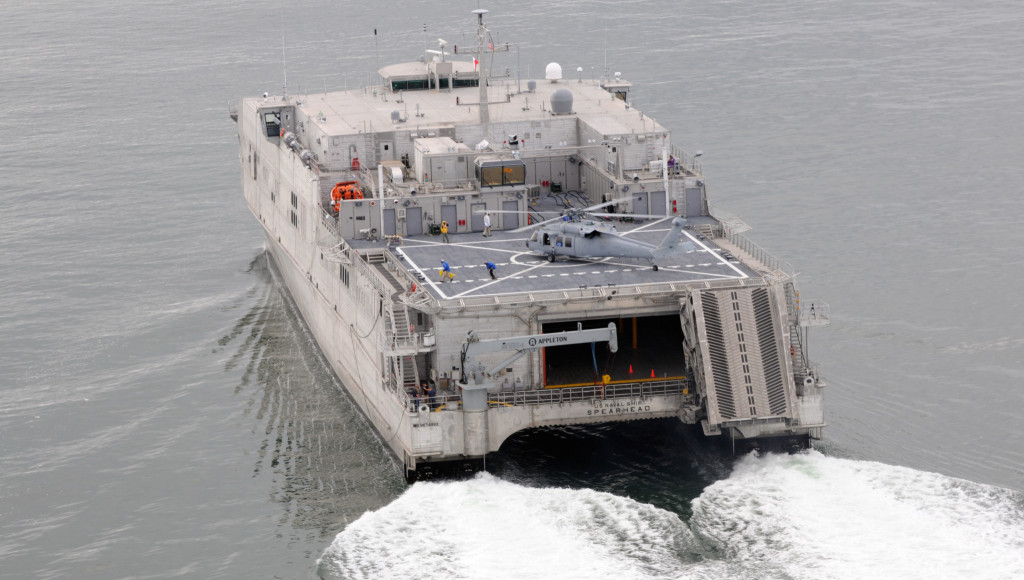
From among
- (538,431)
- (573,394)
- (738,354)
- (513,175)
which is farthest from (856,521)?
(513,175)

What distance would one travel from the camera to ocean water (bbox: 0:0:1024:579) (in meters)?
55.7

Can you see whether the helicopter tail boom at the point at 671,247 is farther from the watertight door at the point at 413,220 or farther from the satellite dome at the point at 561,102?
the satellite dome at the point at 561,102

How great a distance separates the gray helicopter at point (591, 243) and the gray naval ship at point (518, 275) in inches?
3.5

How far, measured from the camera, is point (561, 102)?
82125 millimetres

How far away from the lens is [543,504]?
57.8 metres

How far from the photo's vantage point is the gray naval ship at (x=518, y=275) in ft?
199

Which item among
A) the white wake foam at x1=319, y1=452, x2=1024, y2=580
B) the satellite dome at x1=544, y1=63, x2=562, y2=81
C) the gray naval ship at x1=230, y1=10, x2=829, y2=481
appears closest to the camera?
the white wake foam at x1=319, y1=452, x2=1024, y2=580

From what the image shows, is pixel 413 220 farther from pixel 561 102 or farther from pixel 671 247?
pixel 671 247

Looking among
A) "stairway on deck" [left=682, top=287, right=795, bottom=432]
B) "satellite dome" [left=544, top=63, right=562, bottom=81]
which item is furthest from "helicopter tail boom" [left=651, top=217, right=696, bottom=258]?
"satellite dome" [left=544, top=63, right=562, bottom=81]

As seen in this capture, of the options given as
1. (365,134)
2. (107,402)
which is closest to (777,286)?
(365,134)

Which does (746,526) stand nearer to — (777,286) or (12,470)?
(777,286)

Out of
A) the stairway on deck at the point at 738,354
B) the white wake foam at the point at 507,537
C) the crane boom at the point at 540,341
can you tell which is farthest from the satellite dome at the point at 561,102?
the white wake foam at the point at 507,537

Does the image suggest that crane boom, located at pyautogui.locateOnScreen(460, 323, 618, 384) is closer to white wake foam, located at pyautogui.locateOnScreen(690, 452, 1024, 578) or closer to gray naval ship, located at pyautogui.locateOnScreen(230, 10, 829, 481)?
gray naval ship, located at pyautogui.locateOnScreen(230, 10, 829, 481)

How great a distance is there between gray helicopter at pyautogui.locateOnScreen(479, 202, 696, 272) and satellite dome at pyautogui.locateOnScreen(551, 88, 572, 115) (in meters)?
13.9
